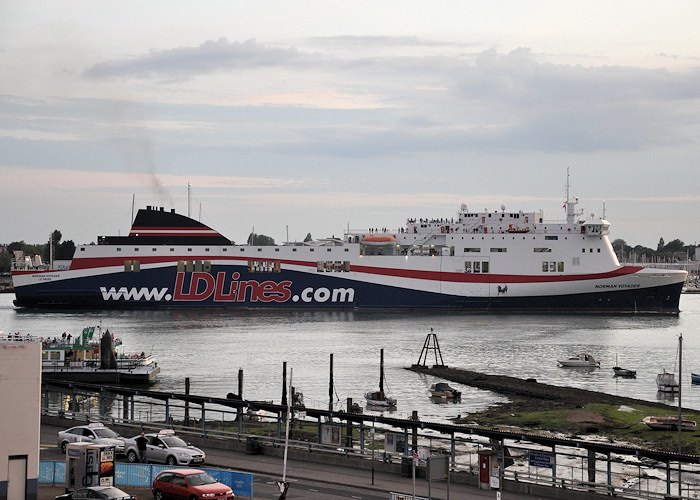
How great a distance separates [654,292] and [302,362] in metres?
40.8

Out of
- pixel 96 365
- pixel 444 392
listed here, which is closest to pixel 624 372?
pixel 444 392

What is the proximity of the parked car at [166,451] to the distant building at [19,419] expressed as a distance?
4.55 metres

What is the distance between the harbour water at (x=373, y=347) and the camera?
124 feet

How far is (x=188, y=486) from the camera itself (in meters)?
14.6

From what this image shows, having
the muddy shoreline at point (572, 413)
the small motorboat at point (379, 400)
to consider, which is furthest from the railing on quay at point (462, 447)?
the small motorboat at point (379, 400)

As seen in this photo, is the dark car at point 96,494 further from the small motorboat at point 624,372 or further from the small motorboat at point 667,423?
the small motorboat at point 624,372

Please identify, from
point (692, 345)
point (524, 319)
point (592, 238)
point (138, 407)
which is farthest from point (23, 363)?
point (592, 238)

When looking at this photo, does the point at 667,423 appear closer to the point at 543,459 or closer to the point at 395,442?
the point at 543,459

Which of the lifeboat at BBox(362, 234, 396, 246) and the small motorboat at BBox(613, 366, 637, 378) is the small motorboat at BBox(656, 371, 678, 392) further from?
the lifeboat at BBox(362, 234, 396, 246)

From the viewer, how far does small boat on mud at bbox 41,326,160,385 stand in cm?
3869

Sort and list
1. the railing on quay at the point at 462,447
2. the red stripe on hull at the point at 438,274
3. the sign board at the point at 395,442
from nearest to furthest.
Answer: the railing on quay at the point at 462,447, the sign board at the point at 395,442, the red stripe on hull at the point at 438,274

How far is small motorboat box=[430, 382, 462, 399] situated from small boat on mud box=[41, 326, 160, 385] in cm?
1199

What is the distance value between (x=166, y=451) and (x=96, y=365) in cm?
2332

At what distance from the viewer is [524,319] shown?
70375 millimetres
